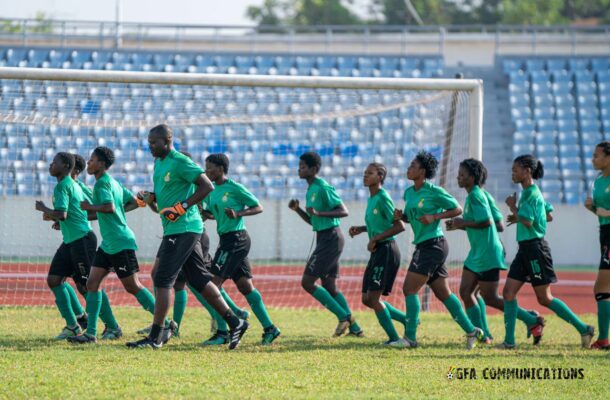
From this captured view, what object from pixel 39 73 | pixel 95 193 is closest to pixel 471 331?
pixel 95 193

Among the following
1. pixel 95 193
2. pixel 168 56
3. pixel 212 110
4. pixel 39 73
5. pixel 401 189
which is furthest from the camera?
pixel 168 56

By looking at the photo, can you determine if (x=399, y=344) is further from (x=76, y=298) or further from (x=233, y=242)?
(x=76, y=298)

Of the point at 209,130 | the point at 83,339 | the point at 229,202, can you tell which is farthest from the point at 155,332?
the point at 209,130

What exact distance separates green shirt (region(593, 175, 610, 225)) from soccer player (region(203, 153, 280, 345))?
3491mm

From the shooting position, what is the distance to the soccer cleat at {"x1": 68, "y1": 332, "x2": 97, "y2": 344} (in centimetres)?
891

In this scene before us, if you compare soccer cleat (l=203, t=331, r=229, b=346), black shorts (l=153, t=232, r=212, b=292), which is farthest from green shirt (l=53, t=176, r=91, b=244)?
soccer cleat (l=203, t=331, r=229, b=346)

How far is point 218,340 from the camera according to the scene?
9.32 metres

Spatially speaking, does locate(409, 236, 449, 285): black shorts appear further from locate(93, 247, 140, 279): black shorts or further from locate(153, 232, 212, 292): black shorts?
locate(93, 247, 140, 279): black shorts

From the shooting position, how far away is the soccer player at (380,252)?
9.43m

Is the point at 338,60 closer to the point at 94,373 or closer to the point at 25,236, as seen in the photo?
the point at 25,236

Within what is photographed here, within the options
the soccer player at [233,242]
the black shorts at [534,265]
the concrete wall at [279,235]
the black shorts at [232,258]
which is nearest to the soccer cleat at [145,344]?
the soccer player at [233,242]

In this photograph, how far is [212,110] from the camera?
18.4 metres

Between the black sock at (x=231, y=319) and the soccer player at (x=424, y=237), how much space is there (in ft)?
5.84

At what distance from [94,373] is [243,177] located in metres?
13.2
